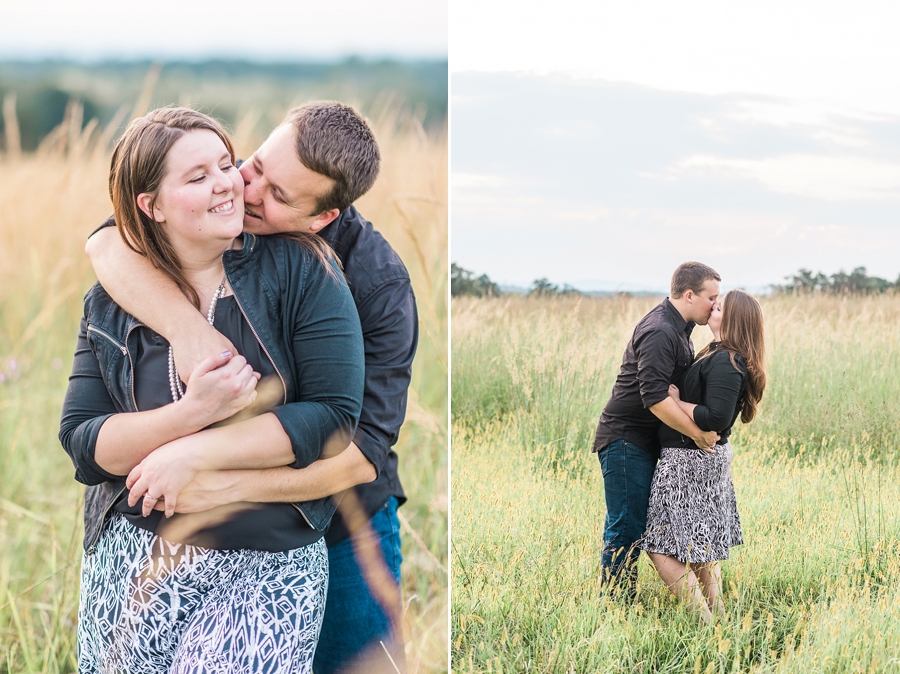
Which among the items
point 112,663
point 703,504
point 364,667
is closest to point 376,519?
point 364,667

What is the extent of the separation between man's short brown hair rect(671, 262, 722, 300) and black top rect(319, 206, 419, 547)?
0.86 m

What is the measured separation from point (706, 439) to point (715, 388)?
0.50ft

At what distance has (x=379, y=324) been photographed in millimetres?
1746

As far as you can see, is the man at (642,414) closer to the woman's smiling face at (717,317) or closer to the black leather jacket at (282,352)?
the woman's smiling face at (717,317)

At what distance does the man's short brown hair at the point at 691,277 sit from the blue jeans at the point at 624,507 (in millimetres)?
481

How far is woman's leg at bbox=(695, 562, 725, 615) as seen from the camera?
2.23 m

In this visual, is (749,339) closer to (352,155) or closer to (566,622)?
(566,622)

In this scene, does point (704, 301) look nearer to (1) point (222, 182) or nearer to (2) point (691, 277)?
(2) point (691, 277)

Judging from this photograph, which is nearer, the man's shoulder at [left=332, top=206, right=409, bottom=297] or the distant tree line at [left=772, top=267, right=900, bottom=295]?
the man's shoulder at [left=332, top=206, right=409, bottom=297]

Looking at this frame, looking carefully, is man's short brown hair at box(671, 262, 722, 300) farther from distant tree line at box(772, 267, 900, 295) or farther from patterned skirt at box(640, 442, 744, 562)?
patterned skirt at box(640, 442, 744, 562)

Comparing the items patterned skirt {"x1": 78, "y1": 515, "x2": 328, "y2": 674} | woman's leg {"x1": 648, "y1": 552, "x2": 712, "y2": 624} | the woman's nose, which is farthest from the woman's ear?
woman's leg {"x1": 648, "y1": 552, "x2": 712, "y2": 624}

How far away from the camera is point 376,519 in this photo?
2.01m

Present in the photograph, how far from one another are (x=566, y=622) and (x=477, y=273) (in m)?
1.20

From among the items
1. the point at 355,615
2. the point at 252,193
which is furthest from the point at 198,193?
the point at 355,615
